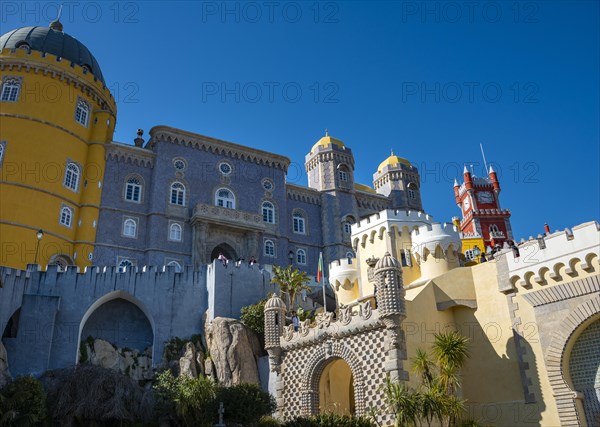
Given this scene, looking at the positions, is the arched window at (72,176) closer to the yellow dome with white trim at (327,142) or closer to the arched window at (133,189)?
the arched window at (133,189)

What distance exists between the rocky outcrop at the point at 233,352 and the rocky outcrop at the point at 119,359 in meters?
3.63

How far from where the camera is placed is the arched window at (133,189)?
4450 centimetres

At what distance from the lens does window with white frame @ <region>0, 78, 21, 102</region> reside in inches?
1662

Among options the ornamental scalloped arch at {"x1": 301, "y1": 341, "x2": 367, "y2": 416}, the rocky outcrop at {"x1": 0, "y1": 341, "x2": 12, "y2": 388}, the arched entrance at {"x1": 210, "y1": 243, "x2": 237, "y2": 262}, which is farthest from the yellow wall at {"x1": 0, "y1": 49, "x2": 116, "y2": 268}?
the ornamental scalloped arch at {"x1": 301, "y1": 341, "x2": 367, "y2": 416}

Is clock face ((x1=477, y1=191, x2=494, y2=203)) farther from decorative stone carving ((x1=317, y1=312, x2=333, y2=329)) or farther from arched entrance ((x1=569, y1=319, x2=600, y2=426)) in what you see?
arched entrance ((x1=569, y1=319, x2=600, y2=426))

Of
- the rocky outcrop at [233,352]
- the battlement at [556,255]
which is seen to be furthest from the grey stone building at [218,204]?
the battlement at [556,255]

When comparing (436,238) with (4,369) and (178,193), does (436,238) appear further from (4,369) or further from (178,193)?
(4,369)

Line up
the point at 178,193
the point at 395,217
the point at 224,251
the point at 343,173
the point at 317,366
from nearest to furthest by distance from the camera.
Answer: the point at 317,366 < the point at 395,217 < the point at 178,193 < the point at 224,251 < the point at 343,173

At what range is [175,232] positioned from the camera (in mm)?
44375

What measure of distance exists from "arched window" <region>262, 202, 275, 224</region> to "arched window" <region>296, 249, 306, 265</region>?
11.3ft

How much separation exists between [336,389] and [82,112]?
2971 cm

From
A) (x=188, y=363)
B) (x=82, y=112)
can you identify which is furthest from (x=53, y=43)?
(x=188, y=363)

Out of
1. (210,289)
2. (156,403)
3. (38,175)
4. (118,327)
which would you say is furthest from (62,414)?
(38,175)

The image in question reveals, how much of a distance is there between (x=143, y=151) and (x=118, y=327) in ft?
55.6
